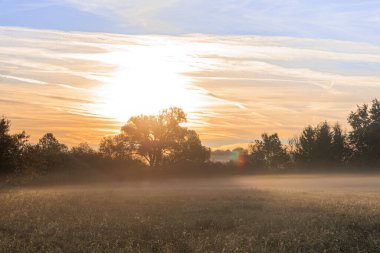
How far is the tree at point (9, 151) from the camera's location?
34.0 meters

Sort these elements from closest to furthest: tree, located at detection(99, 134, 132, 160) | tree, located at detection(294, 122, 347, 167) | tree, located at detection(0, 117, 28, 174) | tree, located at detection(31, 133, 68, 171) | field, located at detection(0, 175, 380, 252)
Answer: field, located at detection(0, 175, 380, 252)
tree, located at detection(0, 117, 28, 174)
tree, located at detection(31, 133, 68, 171)
tree, located at detection(99, 134, 132, 160)
tree, located at detection(294, 122, 347, 167)

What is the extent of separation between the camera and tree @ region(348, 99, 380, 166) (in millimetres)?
79938

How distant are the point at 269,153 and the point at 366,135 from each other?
16.7 m

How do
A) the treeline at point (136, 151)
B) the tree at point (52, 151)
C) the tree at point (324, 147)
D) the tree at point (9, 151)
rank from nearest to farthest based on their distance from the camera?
the tree at point (9, 151), the tree at point (52, 151), the treeline at point (136, 151), the tree at point (324, 147)

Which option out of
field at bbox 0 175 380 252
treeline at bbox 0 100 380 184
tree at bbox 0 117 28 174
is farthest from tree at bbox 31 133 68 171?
field at bbox 0 175 380 252

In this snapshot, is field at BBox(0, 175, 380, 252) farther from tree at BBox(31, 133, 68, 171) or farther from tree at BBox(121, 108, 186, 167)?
tree at BBox(121, 108, 186, 167)

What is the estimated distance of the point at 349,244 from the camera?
13.1 m

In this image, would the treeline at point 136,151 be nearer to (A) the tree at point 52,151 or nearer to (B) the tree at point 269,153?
(A) the tree at point 52,151

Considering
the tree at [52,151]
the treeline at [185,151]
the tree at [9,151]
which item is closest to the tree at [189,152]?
the treeline at [185,151]

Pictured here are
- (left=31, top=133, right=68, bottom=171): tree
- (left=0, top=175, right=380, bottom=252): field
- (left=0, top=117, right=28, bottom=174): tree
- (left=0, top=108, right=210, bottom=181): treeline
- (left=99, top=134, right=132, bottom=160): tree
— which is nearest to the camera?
(left=0, top=175, right=380, bottom=252): field

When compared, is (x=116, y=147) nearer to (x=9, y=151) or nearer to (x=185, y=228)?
(x=9, y=151)

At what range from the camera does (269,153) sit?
8931cm

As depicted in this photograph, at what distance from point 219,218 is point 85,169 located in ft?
140

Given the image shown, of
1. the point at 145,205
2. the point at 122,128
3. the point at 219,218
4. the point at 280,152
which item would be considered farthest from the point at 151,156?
the point at 219,218
